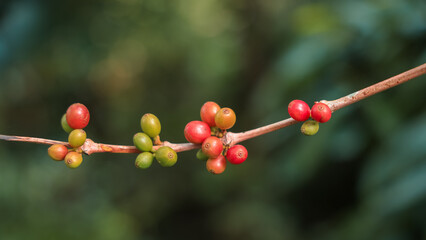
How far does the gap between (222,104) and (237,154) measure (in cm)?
464

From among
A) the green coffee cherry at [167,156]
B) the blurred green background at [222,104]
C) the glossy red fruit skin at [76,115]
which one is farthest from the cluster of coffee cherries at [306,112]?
the blurred green background at [222,104]

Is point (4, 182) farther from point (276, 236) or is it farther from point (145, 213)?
point (276, 236)

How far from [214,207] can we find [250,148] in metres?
1.11

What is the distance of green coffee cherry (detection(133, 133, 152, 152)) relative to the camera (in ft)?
2.42

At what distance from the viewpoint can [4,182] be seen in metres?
3.43

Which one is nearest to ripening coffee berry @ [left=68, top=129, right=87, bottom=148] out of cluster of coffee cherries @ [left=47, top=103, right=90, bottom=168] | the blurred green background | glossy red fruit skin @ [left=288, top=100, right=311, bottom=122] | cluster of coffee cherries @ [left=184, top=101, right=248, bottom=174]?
cluster of coffee cherries @ [left=47, top=103, right=90, bottom=168]

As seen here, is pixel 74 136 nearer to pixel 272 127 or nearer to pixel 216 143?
pixel 216 143

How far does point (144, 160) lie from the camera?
729 millimetres

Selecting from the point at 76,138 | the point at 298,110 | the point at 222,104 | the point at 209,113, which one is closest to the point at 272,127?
the point at 298,110

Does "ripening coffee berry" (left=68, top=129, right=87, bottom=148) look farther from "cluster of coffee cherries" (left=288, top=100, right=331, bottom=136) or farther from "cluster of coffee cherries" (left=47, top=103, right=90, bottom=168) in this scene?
"cluster of coffee cherries" (left=288, top=100, right=331, bottom=136)

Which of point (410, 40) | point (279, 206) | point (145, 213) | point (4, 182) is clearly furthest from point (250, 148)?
point (410, 40)

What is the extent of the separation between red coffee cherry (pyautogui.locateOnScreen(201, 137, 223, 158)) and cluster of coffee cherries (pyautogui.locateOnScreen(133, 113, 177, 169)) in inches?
2.5

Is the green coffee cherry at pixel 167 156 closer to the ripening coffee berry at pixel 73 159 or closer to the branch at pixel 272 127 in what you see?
the branch at pixel 272 127

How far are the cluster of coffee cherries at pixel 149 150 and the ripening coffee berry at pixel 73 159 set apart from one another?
111 millimetres
